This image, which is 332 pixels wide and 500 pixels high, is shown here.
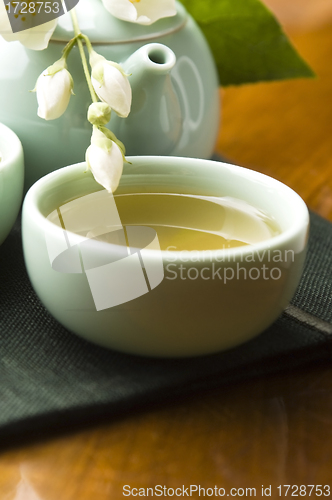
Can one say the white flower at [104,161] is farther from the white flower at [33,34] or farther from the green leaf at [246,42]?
the green leaf at [246,42]

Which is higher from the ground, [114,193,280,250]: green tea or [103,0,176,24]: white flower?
[103,0,176,24]: white flower

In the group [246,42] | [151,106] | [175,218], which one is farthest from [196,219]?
[246,42]

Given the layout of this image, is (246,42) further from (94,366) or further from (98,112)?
(94,366)

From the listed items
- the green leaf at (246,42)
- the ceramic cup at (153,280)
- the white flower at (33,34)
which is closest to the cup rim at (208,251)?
the ceramic cup at (153,280)

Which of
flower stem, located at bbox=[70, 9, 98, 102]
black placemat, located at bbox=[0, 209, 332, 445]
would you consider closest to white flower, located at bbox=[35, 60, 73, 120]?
flower stem, located at bbox=[70, 9, 98, 102]

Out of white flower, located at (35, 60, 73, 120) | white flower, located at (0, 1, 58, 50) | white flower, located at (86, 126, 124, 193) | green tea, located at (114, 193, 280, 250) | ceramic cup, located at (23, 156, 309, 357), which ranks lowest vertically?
green tea, located at (114, 193, 280, 250)

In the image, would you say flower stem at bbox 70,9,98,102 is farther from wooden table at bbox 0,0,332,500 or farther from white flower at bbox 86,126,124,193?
wooden table at bbox 0,0,332,500

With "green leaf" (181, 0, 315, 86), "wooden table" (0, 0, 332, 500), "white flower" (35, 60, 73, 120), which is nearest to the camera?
"wooden table" (0, 0, 332, 500)

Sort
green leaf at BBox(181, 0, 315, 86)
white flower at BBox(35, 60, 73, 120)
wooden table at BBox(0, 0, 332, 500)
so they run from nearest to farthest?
1. wooden table at BBox(0, 0, 332, 500)
2. white flower at BBox(35, 60, 73, 120)
3. green leaf at BBox(181, 0, 315, 86)

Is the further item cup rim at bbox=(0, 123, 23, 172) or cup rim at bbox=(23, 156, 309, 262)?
cup rim at bbox=(0, 123, 23, 172)
